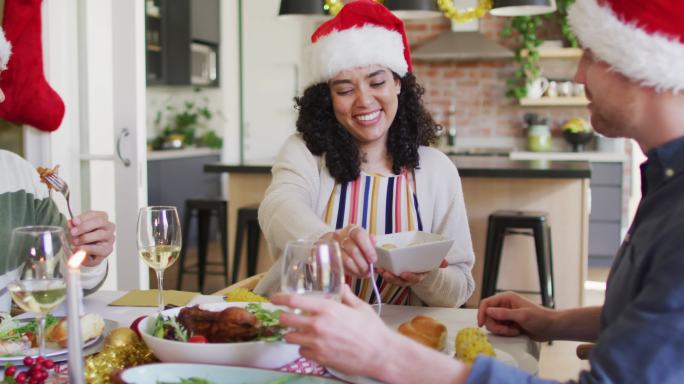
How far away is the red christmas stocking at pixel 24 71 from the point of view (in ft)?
9.70

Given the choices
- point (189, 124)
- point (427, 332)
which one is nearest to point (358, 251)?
point (427, 332)

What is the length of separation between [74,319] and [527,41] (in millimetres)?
5972

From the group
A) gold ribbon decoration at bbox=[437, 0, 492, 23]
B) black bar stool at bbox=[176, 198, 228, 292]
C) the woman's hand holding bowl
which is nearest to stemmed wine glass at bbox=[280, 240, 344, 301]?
the woman's hand holding bowl

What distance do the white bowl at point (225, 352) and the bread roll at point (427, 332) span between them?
8.9 inches

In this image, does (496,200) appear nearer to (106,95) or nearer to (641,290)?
(106,95)

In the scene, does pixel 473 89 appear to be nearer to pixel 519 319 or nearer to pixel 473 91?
pixel 473 91

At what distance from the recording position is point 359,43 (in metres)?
2.11

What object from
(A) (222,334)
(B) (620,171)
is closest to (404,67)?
(A) (222,334)

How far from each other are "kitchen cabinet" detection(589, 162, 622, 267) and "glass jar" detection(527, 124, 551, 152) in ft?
1.86

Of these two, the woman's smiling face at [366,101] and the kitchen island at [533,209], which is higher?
the woman's smiling face at [366,101]

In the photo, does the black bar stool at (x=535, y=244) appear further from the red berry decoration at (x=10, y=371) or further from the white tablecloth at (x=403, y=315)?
the red berry decoration at (x=10, y=371)

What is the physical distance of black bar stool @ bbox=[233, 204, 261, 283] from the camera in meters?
3.94

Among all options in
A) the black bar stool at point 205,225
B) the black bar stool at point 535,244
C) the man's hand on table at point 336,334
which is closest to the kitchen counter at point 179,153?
the black bar stool at point 205,225

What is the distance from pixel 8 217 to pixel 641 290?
139 centimetres
